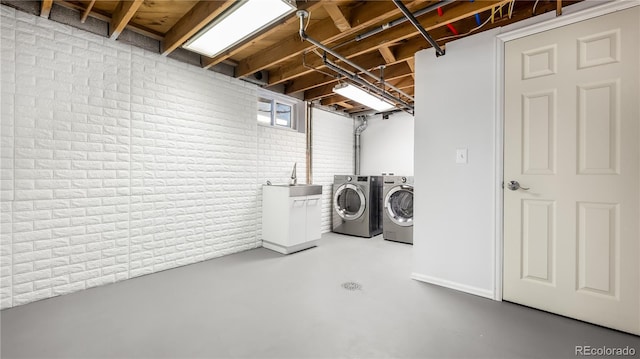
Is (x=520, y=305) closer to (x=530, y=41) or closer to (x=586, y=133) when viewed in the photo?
(x=586, y=133)

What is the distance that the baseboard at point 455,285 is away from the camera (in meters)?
2.36

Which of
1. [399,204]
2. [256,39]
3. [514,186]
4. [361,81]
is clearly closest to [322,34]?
[256,39]

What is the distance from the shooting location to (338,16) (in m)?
2.24

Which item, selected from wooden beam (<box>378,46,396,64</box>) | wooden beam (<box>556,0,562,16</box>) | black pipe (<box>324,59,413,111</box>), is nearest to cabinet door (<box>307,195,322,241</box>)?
black pipe (<box>324,59,413,111</box>)

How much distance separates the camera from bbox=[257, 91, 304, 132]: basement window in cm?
421

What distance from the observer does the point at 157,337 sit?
1.75 m

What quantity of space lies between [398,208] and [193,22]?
378 cm

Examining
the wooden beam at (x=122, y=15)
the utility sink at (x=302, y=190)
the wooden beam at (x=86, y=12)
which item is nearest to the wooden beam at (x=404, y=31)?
the utility sink at (x=302, y=190)

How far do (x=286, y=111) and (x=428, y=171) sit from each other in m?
2.74

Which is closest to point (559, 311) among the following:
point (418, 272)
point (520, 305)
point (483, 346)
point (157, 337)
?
point (520, 305)

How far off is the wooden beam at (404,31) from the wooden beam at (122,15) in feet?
5.43

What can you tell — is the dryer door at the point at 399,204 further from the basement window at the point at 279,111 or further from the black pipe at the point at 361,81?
the basement window at the point at 279,111

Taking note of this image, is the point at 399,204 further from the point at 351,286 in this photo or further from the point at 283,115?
the point at 283,115

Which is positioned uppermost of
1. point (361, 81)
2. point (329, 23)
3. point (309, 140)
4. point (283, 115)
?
point (329, 23)
